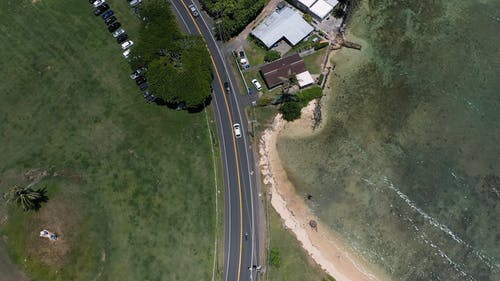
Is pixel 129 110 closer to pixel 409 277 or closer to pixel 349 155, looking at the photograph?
pixel 349 155

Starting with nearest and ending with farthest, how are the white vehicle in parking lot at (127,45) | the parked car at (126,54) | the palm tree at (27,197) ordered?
the palm tree at (27,197), the parked car at (126,54), the white vehicle in parking lot at (127,45)

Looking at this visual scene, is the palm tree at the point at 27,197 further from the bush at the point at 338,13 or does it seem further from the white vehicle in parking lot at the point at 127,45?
the bush at the point at 338,13

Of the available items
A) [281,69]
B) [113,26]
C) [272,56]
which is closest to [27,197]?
[113,26]

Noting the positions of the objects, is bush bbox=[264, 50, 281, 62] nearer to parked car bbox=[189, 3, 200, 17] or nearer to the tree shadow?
parked car bbox=[189, 3, 200, 17]

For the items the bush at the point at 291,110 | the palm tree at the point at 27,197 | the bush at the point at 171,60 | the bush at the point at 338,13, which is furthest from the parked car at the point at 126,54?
the bush at the point at 338,13

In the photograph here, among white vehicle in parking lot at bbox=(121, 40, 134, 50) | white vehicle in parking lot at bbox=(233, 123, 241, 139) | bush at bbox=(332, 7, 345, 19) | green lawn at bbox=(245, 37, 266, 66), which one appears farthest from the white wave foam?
white vehicle in parking lot at bbox=(121, 40, 134, 50)

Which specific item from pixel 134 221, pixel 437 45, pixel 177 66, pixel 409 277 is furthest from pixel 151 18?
pixel 409 277

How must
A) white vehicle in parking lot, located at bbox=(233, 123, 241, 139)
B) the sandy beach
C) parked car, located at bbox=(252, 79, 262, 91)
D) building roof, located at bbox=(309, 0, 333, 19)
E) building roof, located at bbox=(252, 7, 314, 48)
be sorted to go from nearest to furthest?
the sandy beach
white vehicle in parking lot, located at bbox=(233, 123, 241, 139)
parked car, located at bbox=(252, 79, 262, 91)
building roof, located at bbox=(252, 7, 314, 48)
building roof, located at bbox=(309, 0, 333, 19)

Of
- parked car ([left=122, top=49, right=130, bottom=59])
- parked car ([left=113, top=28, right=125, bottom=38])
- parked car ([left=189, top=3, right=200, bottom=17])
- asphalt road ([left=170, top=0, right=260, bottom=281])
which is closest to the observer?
asphalt road ([left=170, top=0, right=260, bottom=281])
